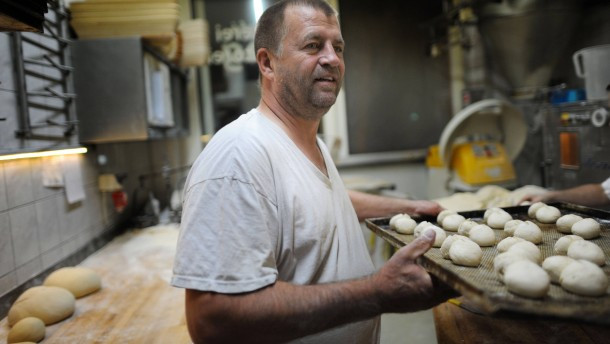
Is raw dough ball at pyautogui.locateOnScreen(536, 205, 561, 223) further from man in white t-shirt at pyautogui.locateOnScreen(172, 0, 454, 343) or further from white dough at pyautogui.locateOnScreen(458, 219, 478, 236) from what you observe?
man in white t-shirt at pyautogui.locateOnScreen(172, 0, 454, 343)

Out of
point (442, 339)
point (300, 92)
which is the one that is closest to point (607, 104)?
point (442, 339)

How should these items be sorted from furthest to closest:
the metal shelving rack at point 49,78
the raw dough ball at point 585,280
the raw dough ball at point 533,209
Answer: the metal shelving rack at point 49,78 < the raw dough ball at point 533,209 < the raw dough ball at point 585,280

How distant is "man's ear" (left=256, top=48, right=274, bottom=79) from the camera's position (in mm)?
1354

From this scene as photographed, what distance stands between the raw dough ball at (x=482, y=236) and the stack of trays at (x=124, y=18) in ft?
7.21

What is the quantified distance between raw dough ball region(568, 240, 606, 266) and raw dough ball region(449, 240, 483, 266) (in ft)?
0.75

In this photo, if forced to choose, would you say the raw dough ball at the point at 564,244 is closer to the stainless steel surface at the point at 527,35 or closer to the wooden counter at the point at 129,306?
the wooden counter at the point at 129,306

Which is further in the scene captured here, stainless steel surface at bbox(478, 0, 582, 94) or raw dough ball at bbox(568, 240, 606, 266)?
stainless steel surface at bbox(478, 0, 582, 94)

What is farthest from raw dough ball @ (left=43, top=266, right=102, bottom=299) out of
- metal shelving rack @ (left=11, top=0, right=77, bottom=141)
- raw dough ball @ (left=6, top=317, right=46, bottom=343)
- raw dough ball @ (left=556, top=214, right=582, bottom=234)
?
raw dough ball @ (left=556, top=214, right=582, bottom=234)

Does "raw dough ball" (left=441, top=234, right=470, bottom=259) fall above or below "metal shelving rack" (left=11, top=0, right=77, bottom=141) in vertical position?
below

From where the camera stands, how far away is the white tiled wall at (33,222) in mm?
1722

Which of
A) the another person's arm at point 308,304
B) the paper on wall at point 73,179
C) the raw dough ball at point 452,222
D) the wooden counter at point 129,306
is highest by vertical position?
the paper on wall at point 73,179

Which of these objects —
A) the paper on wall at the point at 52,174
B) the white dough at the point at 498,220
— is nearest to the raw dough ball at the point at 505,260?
the white dough at the point at 498,220

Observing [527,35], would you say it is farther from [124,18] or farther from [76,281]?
[76,281]

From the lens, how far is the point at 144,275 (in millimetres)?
2143
